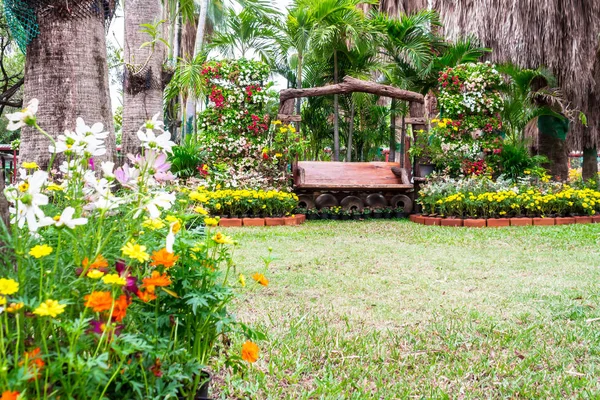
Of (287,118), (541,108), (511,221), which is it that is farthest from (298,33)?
(511,221)

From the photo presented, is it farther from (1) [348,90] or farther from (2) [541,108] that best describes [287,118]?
(2) [541,108]

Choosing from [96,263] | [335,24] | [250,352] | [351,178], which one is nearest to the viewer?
[96,263]

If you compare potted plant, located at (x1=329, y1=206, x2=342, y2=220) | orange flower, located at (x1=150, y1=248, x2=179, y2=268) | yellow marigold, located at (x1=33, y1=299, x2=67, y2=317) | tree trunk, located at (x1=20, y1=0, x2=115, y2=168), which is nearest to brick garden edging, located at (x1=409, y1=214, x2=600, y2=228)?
potted plant, located at (x1=329, y1=206, x2=342, y2=220)

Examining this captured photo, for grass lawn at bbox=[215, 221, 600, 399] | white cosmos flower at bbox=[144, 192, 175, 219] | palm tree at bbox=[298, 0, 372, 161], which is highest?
palm tree at bbox=[298, 0, 372, 161]

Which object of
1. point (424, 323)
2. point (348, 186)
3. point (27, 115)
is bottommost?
point (424, 323)

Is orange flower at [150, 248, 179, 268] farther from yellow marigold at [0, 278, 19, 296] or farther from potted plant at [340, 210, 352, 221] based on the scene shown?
potted plant at [340, 210, 352, 221]

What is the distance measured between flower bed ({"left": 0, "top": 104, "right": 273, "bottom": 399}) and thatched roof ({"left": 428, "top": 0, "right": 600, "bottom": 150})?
391 inches

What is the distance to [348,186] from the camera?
29.3 ft

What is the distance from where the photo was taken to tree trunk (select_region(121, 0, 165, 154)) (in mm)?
5805

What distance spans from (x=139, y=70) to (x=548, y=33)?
770 centimetres

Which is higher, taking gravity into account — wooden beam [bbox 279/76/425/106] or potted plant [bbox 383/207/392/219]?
wooden beam [bbox 279/76/425/106]

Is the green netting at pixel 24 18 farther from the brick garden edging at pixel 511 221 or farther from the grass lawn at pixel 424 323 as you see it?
the brick garden edging at pixel 511 221

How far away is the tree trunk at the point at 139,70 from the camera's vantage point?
19.0 feet

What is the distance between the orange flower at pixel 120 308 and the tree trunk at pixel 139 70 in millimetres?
4914
